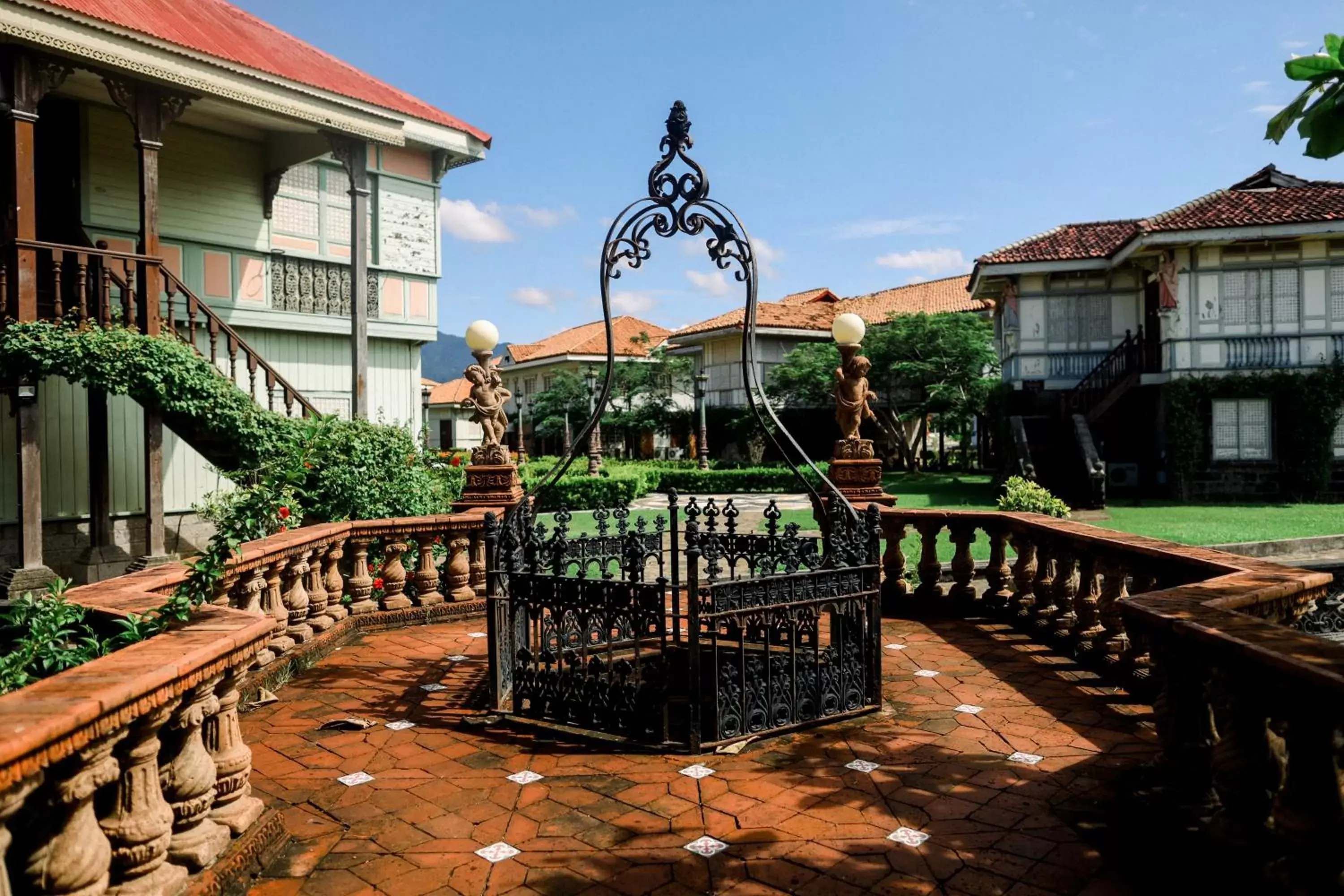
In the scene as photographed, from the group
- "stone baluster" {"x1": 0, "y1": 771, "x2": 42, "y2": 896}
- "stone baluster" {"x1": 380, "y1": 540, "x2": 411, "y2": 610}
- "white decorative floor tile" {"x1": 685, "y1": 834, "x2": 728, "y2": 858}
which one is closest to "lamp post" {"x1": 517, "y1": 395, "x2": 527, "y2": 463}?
"stone baluster" {"x1": 380, "y1": 540, "x2": 411, "y2": 610}

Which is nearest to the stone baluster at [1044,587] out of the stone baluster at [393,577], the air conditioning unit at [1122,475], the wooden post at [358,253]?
the stone baluster at [393,577]

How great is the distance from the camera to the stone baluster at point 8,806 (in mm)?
1827

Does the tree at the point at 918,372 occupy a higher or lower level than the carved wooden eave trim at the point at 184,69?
lower

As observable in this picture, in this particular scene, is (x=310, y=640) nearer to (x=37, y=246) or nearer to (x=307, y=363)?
(x=37, y=246)

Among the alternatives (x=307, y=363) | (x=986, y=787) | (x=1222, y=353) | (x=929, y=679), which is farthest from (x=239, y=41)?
(x=1222, y=353)

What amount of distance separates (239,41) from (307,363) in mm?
4944

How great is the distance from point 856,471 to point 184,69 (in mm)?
9240

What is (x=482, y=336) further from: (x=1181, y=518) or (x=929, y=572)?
(x=1181, y=518)

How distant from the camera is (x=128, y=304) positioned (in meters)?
10.3

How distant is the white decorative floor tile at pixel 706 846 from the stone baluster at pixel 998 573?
4.53m

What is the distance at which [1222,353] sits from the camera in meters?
20.5

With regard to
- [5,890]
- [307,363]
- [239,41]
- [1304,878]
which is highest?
[239,41]

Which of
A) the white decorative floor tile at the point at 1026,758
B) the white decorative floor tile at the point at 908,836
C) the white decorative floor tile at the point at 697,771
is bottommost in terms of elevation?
the white decorative floor tile at the point at 697,771

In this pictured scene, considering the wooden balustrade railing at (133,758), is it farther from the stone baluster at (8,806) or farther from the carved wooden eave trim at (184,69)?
the carved wooden eave trim at (184,69)
